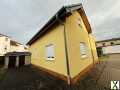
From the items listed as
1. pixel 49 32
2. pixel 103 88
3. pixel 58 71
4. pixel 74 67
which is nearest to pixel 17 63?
pixel 49 32

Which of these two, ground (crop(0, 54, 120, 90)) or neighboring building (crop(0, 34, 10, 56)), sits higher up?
neighboring building (crop(0, 34, 10, 56))

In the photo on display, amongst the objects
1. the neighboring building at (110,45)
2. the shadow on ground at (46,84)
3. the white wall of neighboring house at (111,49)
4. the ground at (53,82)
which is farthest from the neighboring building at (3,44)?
the white wall of neighboring house at (111,49)

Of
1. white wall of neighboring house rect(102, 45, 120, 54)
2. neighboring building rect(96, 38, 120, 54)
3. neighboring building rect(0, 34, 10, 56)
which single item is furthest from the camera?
white wall of neighboring house rect(102, 45, 120, 54)

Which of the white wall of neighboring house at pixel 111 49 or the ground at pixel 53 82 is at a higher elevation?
the white wall of neighboring house at pixel 111 49

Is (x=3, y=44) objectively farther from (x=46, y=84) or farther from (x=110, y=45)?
(x=110, y=45)

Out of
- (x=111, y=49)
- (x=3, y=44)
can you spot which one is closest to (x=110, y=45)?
(x=111, y=49)

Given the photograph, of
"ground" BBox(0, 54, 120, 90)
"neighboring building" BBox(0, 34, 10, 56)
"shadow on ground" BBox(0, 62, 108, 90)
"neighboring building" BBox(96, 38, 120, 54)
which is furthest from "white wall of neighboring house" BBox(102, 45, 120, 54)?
"shadow on ground" BBox(0, 62, 108, 90)

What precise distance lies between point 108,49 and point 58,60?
4561cm

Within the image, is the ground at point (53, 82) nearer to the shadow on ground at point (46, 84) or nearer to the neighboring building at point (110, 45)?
the shadow on ground at point (46, 84)

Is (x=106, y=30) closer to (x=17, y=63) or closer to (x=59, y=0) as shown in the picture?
(x=17, y=63)

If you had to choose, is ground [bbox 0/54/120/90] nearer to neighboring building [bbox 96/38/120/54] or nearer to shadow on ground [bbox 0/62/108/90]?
shadow on ground [bbox 0/62/108/90]

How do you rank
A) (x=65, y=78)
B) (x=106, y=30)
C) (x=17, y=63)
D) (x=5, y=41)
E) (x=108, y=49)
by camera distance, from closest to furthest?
(x=65, y=78), (x=17, y=63), (x=5, y=41), (x=108, y=49), (x=106, y=30)

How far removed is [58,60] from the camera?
27.0ft

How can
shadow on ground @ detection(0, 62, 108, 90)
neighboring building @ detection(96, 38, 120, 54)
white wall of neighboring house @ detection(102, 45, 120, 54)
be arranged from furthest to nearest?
white wall of neighboring house @ detection(102, 45, 120, 54)
neighboring building @ detection(96, 38, 120, 54)
shadow on ground @ detection(0, 62, 108, 90)
